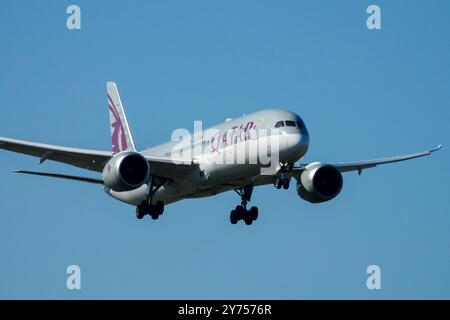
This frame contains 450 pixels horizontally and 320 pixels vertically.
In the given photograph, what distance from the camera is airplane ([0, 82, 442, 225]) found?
5050 cm

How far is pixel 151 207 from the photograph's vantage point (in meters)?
56.2

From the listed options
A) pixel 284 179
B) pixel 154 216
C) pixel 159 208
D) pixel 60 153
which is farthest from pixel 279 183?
pixel 60 153

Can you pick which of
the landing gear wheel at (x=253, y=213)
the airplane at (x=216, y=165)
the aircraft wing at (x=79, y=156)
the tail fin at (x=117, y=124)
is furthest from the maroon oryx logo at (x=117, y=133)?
the landing gear wheel at (x=253, y=213)

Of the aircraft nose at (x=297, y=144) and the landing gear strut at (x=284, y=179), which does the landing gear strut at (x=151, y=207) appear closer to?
the landing gear strut at (x=284, y=179)

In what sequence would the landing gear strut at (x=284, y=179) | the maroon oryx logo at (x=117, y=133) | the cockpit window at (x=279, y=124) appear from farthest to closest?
the maroon oryx logo at (x=117, y=133) < the cockpit window at (x=279, y=124) < the landing gear strut at (x=284, y=179)

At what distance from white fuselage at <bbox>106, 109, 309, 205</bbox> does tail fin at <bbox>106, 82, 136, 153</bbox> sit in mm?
11776

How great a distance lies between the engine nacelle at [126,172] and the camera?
5213 centimetres

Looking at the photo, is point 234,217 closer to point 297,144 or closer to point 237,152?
point 237,152

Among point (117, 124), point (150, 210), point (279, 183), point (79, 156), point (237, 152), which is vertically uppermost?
point (117, 124)

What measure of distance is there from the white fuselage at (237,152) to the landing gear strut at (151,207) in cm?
25

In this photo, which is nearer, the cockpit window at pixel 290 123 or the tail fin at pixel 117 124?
the cockpit window at pixel 290 123

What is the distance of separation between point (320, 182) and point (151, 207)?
849cm
